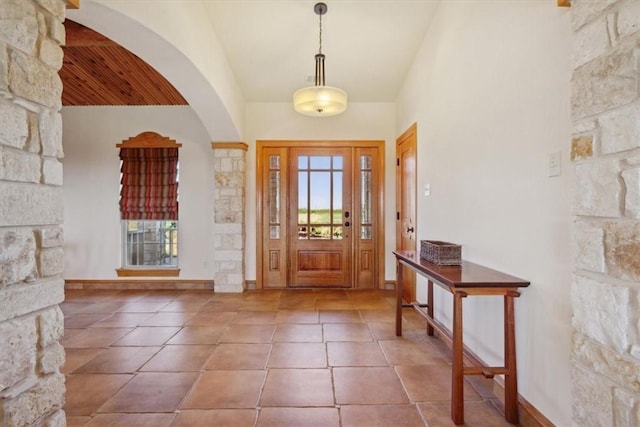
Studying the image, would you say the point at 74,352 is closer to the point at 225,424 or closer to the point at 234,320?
the point at 234,320

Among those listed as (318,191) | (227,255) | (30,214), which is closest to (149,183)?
(227,255)

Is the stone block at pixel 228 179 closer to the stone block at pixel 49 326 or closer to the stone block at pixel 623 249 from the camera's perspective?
the stone block at pixel 49 326

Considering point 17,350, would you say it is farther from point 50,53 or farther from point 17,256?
point 50,53

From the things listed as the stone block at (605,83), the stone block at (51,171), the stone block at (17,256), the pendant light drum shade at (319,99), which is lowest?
the stone block at (17,256)

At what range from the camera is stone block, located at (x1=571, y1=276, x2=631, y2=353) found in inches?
43.8

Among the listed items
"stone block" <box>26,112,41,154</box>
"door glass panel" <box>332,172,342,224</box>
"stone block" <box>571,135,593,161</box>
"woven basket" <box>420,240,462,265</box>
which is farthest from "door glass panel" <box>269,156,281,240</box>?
"stone block" <box>571,135,593,161</box>

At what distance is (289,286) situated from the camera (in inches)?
206

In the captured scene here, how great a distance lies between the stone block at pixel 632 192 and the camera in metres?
1.07

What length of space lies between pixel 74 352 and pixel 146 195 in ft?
8.92

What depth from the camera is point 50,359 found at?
1.33m

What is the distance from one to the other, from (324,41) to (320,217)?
8.01 ft

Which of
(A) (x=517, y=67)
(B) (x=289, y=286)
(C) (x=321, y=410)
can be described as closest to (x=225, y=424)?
(C) (x=321, y=410)

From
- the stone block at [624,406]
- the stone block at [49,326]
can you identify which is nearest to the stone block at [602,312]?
the stone block at [624,406]

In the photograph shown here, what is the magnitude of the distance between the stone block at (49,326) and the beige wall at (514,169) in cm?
228
